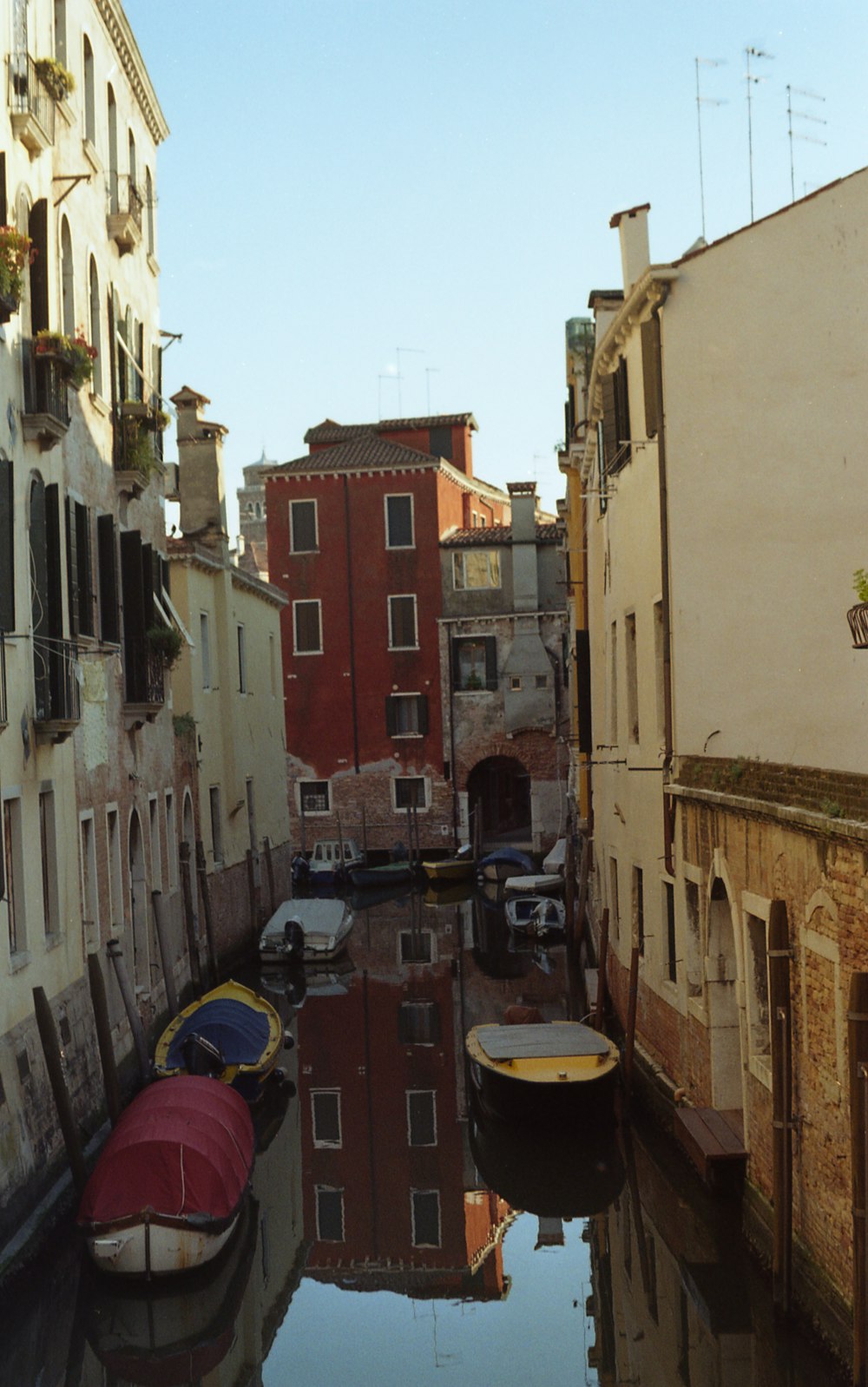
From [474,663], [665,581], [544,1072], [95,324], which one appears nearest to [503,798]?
[474,663]

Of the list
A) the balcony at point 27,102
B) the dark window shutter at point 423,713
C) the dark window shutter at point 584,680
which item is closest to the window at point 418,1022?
the dark window shutter at point 584,680

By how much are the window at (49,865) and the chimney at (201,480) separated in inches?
545

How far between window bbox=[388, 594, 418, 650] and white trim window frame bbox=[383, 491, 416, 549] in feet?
4.34

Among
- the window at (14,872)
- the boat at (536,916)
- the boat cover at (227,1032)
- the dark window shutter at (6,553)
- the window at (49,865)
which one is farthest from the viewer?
the boat at (536,916)

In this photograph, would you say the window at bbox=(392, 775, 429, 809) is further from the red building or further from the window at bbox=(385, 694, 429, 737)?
the window at bbox=(385, 694, 429, 737)

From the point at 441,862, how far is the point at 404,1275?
2668cm

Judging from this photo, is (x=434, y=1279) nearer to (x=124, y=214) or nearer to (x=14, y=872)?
(x=14, y=872)

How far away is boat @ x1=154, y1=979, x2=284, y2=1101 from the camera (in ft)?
49.1

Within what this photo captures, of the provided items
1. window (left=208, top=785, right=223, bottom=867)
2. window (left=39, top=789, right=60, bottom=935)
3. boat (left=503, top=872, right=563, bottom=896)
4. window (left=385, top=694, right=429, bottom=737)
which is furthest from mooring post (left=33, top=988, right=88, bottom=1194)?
window (left=385, top=694, right=429, bottom=737)

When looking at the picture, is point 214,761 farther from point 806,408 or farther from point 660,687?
point 806,408

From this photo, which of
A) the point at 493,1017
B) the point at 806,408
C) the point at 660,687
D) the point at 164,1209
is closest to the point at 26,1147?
the point at 164,1209

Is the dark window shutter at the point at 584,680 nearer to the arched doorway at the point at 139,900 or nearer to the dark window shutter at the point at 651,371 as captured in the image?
the arched doorway at the point at 139,900

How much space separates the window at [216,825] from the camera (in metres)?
25.2

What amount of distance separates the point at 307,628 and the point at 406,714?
138 inches
